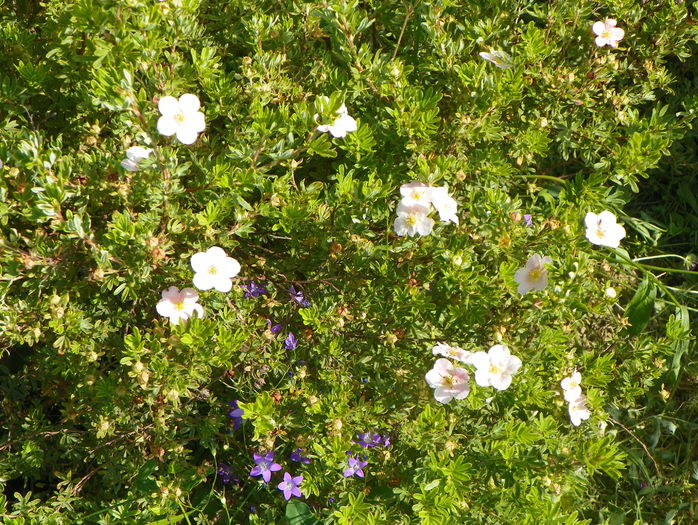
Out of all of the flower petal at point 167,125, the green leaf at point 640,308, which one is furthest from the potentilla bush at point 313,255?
the green leaf at point 640,308

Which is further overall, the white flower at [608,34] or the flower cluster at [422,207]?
the white flower at [608,34]

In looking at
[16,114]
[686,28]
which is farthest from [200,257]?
[686,28]

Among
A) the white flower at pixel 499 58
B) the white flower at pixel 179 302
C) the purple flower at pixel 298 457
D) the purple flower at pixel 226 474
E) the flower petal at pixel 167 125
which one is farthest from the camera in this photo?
the purple flower at pixel 226 474

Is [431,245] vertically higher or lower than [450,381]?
higher

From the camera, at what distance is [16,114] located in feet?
7.72

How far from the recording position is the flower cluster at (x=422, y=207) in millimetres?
2010

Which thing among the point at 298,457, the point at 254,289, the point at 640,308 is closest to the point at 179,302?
the point at 254,289

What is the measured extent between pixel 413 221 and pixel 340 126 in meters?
0.35

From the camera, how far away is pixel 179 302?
6.97 ft

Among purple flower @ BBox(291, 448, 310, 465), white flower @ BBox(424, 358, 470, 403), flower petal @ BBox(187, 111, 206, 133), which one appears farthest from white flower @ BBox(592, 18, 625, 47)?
purple flower @ BBox(291, 448, 310, 465)

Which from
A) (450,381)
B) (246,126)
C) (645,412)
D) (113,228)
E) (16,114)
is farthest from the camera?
(645,412)

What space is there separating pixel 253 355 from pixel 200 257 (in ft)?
1.49

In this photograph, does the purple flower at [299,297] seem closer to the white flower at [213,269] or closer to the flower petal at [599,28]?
the white flower at [213,269]

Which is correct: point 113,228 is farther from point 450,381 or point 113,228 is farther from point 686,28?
point 686,28
